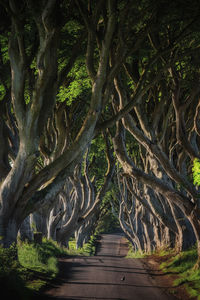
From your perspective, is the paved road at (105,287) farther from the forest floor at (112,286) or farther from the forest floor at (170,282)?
the forest floor at (170,282)

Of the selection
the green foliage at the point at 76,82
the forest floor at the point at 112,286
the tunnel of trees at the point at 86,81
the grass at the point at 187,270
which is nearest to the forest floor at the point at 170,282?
the forest floor at the point at 112,286

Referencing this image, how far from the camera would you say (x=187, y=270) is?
12148mm

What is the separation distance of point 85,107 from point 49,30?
958 cm

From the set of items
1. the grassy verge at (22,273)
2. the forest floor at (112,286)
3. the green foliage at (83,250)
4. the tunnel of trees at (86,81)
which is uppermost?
the tunnel of trees at (86,81)

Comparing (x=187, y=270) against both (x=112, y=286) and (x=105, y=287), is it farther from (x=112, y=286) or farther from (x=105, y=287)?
(x=105, y=287)

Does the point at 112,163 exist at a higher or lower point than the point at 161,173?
higher

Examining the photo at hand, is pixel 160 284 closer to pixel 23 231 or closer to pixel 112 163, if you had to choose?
pixel 23 231

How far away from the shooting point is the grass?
377 inches

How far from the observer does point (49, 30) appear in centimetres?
846

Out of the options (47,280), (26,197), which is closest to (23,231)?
(47,280)

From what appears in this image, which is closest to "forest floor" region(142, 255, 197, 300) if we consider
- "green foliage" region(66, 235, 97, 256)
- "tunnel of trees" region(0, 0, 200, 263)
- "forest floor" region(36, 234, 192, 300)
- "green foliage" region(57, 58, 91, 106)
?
"forest floor" region(36, 234, 192, 300)

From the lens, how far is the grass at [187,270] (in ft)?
31.4

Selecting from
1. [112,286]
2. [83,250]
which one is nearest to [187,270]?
[112,286]

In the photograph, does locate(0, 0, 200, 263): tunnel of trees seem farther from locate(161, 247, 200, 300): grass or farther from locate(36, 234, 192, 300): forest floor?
locate(36, 234, 192, 300): forest floor
